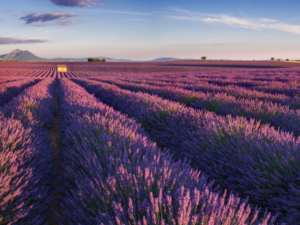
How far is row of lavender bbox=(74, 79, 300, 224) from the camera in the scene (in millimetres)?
1798

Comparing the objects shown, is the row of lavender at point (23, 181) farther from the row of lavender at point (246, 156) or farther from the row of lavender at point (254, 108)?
the row of lavender at point (254, 108)

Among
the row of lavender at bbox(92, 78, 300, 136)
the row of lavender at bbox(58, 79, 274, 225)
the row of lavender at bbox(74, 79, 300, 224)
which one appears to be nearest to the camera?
the row of lavender at bbox(58, 79, 274, 225)

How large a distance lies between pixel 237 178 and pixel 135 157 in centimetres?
108

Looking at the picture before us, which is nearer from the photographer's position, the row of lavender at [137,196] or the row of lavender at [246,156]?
the row of lavender at [137,196]

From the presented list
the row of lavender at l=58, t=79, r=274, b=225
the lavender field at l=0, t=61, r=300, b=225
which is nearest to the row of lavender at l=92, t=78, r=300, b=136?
the lavender field at l=0, t=61, r=300, b=225

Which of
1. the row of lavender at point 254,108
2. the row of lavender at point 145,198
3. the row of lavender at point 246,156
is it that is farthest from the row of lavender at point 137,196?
the row of lavender at point 254,108

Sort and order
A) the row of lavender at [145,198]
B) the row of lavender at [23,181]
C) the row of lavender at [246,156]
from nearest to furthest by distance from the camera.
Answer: the row of lavender at [145,198] < the row of lavender at [23,181] < the row of lavender at [246,156]

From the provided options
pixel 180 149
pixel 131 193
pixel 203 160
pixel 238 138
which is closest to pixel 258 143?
pixel 238 138

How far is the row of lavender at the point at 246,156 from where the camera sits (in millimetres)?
1798

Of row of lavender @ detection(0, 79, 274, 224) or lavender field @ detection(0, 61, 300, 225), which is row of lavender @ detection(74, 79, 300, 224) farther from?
row of lavender @ detection(0, 79, 274, 224)

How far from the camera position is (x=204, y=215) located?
3.49 feet

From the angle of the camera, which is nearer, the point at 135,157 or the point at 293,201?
the point at 293,201

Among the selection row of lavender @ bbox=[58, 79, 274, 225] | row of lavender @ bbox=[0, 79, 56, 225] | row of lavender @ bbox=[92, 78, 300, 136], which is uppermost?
row of lavender @ bbox=[92, 78, 300, 136]

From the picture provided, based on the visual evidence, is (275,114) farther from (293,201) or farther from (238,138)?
(293,201)
